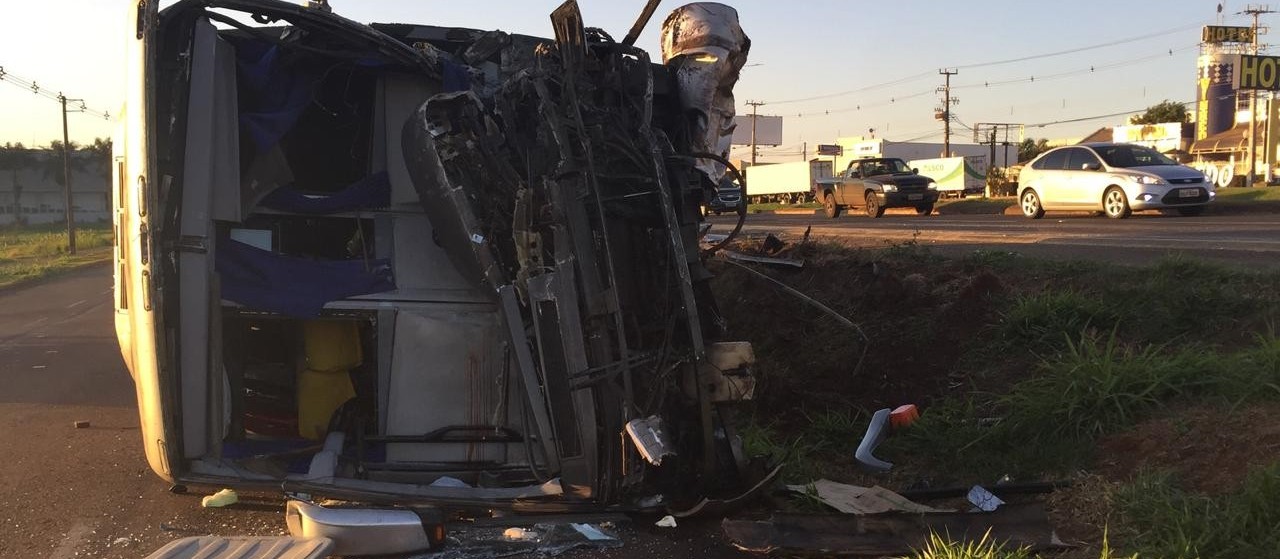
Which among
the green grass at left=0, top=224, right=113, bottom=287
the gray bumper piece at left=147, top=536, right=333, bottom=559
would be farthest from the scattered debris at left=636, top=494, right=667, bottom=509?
the green grass at left=0, top=224, right=113, bottom=287

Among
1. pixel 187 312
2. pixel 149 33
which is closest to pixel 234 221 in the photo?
pixel 187 312

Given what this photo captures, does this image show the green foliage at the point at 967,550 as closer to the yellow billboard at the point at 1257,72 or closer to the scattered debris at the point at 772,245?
the scattered debris at the point at 772,245

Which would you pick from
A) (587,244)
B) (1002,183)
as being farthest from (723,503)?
(1002,183)

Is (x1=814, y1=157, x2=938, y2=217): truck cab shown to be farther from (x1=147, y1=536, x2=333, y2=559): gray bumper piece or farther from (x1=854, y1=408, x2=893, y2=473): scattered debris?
(x1=147, y1=536, x2=333, y2=559): gray bumper piece

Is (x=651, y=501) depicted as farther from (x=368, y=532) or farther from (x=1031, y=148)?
(x=1031, y=148)

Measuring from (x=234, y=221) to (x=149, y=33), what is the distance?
956 millimetres

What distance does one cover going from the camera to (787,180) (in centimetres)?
5088

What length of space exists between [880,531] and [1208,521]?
1180mm

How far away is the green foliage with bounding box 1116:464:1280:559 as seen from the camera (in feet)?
11.1

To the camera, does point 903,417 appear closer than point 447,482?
No

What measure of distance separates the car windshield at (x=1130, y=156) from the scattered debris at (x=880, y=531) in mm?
13536

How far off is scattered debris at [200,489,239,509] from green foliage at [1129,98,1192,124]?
74.9 m

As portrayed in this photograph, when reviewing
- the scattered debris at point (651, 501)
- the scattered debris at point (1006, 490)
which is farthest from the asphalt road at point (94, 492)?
the scattered debris at point (1006, 490)

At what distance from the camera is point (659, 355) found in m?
4.37
